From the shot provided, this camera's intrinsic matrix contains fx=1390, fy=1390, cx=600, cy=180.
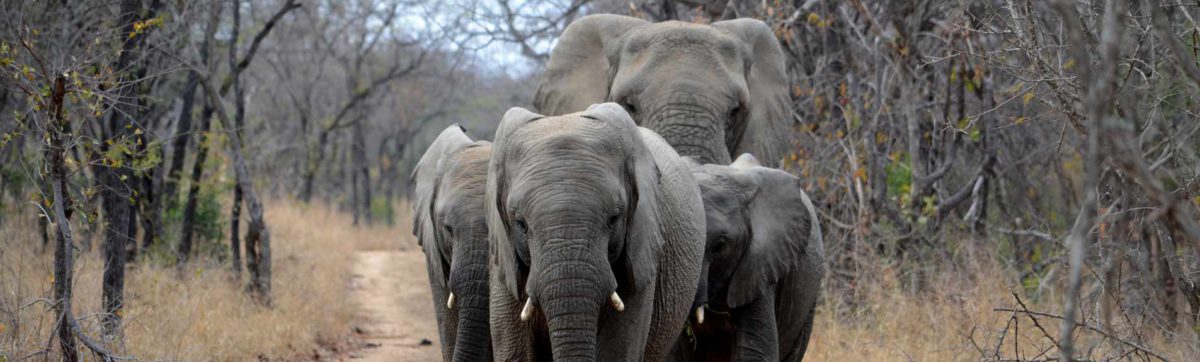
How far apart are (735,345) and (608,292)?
167 centimetres

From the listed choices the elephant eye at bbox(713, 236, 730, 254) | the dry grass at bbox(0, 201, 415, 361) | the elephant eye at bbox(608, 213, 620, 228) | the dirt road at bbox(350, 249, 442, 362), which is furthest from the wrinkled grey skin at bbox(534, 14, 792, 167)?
the dirt road at bbox(350, 249, 442, 362)

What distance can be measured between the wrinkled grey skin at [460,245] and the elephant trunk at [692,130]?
1.03 metres

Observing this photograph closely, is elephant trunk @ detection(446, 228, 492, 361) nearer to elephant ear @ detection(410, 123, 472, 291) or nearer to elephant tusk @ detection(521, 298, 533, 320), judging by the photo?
elephant ear @ detection(410, 123, 472, 291)

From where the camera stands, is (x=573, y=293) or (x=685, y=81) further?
(x=685, y=81)

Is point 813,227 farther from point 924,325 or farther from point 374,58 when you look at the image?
point 374,58

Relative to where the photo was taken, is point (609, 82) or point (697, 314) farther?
point (609, 82)

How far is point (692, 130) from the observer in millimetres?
6133

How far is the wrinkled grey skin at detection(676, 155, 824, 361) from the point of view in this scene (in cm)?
540

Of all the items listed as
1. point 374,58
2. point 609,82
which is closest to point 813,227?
point 609,82

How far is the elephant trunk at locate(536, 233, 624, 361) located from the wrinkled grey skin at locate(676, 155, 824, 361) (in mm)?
1304

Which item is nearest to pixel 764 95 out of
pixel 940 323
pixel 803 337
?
pixel 803 337

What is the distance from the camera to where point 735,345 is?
5.55 meters

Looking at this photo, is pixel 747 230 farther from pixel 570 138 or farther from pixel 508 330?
pixel 570 138

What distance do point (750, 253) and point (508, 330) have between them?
1456 millimetres
